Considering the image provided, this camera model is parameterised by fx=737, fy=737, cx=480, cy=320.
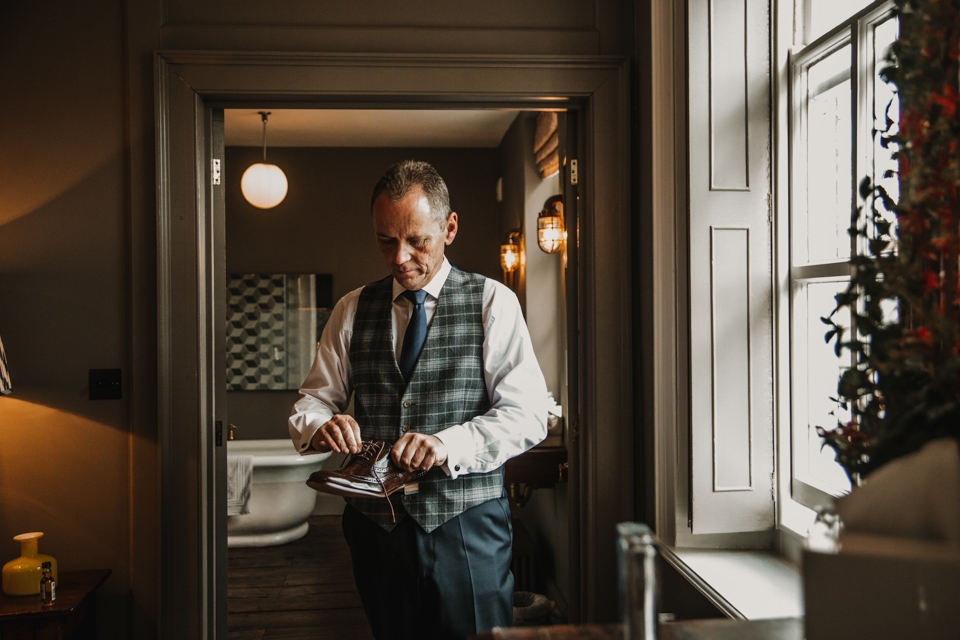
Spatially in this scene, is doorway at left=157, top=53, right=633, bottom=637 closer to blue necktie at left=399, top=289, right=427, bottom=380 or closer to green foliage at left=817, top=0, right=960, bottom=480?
blue necktie at left=399, top=289, right=427, bottom=380

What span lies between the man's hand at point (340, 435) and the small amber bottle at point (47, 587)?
902mm

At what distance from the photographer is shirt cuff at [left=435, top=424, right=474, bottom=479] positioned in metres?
1.84

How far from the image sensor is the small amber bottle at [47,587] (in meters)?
2.02

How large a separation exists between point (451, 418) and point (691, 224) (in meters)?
0.83

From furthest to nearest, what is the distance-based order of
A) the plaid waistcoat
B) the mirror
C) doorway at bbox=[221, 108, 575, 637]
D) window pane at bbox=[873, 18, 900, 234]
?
the mirror, doorway at bbox=[221, 108, 575, 637], the plaid waistcoat, window pane at bbox=[873, 18, 900, 234]

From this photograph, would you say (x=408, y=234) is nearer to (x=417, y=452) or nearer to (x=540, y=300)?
(x=417, y=452)

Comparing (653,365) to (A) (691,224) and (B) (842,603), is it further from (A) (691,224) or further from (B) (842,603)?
(B) (842,603)

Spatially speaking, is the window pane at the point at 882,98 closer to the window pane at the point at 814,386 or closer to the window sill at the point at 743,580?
the window pane at the point at 814,386

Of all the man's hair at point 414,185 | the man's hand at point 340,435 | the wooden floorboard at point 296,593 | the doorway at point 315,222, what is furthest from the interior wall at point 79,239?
the doorway at point 315,222

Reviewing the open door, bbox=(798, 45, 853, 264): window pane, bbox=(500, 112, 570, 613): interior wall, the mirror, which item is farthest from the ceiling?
bbox=(798, 45, 853, 264): window pane

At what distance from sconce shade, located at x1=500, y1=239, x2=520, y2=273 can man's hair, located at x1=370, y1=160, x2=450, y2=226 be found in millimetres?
2635

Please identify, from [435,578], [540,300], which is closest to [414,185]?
[435,578]

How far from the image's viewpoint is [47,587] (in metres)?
2.04

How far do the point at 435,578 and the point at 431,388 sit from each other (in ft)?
1.62
